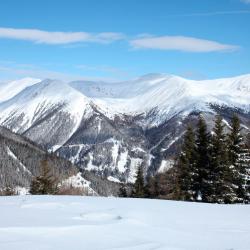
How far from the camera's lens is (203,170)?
3741cm

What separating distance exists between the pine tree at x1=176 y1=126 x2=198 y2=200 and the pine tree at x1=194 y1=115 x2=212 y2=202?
307 millimetres

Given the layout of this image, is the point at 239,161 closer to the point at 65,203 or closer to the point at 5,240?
the point at 65,203

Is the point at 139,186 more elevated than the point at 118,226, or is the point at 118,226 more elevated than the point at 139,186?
the point at 118,226

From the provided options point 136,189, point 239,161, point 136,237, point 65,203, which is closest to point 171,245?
point 136,237

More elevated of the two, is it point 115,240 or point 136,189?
point 115,240

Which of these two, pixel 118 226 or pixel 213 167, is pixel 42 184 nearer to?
pixel 213 167

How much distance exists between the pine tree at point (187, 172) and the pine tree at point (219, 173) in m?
1.42

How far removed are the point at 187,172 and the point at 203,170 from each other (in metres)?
1.30

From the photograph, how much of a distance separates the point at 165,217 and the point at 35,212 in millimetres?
3405

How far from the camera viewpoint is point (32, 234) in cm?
959

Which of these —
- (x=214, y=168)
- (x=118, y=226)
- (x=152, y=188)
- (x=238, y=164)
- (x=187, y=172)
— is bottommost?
(x=152, y=188)

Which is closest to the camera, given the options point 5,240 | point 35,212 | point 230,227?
point 5,240

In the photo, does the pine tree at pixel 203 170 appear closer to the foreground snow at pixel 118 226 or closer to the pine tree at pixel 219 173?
the pine tree at pixel 219 173

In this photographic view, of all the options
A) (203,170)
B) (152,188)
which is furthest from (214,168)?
(152,188)
